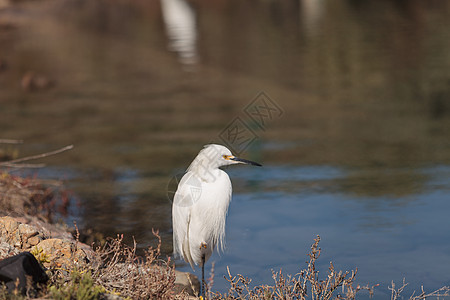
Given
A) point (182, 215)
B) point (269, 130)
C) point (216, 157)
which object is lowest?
point (269, 130)

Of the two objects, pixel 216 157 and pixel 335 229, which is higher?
pixel 216 157

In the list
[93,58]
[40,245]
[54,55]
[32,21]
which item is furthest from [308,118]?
[32,21]

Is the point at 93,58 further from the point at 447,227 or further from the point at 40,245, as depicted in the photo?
the point at 40,245

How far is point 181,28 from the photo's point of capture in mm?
28141

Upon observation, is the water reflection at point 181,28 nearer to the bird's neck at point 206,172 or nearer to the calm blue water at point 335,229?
the calm blue water at point 335,229

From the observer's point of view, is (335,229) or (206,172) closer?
(206,172)

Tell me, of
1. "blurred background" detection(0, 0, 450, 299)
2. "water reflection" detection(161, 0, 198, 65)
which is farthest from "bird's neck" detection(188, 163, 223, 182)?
"water reflection" detection(161, 0, 198, 65)

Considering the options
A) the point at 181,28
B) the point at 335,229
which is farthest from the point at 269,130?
the point at 181,28

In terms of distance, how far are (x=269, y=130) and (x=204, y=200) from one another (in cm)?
628

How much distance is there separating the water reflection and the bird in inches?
526

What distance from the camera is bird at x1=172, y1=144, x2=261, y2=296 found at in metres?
5.95

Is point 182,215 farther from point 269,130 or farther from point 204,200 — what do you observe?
point 269,130

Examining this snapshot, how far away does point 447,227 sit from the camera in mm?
8125

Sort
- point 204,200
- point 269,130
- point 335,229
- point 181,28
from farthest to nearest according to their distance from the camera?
point 181,28, point 269,130, point 335,229, point 204,200
